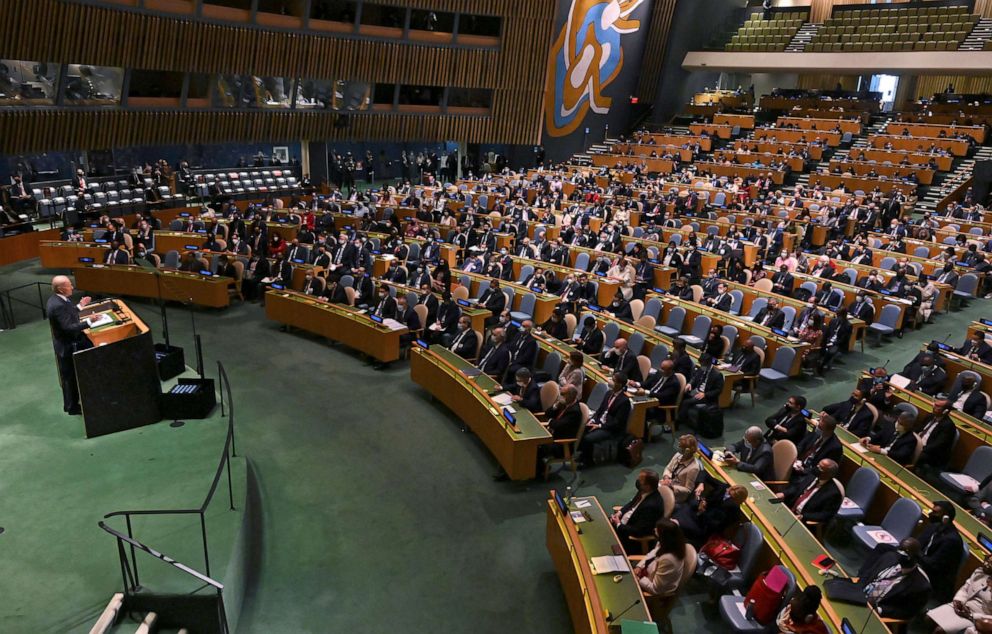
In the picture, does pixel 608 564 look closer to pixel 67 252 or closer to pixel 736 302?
pixel 736 302

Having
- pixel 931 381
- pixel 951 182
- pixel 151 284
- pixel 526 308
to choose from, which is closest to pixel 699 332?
pixel 526 308

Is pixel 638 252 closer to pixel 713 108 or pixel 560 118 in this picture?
pixel 560 118

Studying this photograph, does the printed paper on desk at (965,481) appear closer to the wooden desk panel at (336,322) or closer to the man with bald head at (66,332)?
the wooden desk panel at (336,322)

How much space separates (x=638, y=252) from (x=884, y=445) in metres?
7.37

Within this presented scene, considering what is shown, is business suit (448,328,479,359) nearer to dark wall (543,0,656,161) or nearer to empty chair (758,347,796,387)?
empty chair (758,347,796,387)

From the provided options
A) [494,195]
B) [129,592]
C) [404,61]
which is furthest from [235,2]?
[129,592]

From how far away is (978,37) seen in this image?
26984mm

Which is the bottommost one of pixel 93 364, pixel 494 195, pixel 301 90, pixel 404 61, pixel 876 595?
pixel 876 595

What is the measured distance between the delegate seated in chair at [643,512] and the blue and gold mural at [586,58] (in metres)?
25.3

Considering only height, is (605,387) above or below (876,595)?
above

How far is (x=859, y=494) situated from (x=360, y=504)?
5.19 m

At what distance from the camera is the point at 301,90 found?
23984 mm

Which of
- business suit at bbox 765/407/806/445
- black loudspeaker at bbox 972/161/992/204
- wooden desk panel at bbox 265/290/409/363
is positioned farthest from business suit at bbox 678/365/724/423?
black loudspeaker at bbox 972/161/992/204

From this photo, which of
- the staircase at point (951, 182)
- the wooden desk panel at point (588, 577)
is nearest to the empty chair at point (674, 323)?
the wooden desk panel at point (588, 577)
